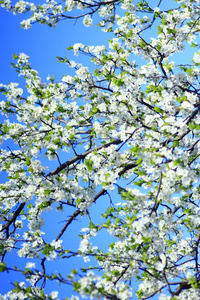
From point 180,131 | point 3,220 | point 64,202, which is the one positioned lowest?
point 180,131

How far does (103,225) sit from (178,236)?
2516mm

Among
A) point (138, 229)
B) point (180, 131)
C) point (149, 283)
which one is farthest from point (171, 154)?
point (149, 283)

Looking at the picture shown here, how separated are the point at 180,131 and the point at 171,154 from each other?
1.42ft

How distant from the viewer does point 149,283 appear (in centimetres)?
656

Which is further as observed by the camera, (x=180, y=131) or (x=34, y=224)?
(x=34, y=224)

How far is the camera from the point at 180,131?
17.3ft

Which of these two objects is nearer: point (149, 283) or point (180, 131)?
point (180, 131)

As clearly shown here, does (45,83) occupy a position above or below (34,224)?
above

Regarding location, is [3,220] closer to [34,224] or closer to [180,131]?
[34,224]

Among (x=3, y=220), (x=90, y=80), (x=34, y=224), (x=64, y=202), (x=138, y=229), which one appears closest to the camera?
(x=138, y=229)

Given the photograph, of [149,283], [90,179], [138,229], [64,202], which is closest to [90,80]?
[90,179]

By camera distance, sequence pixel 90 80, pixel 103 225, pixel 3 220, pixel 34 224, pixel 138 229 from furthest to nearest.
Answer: pixel 90 80
pixel 3 220
pixel 34 224
pixel 103 225
pixel 138 229

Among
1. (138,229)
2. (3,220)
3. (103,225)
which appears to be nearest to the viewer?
(138,229)

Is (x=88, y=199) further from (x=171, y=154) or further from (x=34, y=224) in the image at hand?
(x=171, y=154)
